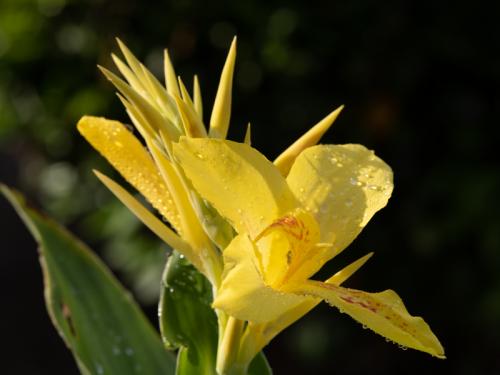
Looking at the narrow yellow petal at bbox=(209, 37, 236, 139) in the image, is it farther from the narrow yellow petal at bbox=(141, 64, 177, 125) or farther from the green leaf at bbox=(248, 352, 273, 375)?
the green leaf at bbox=(248, 352, 273, 375)

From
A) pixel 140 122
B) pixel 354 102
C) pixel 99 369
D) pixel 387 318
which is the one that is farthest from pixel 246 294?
pixel 354 102

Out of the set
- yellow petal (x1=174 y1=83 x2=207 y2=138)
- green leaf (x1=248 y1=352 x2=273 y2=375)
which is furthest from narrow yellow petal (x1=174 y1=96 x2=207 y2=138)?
green leaf (x1=248 y1=352 x2=273 y2=375)

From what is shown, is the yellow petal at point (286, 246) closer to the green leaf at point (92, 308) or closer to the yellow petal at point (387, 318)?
the yellow petal at point (387, 318)

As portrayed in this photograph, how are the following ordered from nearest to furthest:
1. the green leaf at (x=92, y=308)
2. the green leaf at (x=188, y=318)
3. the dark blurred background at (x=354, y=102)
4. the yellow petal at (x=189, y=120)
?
the yellow petal at (x=189, y=120), the green leaf at (x=188, y=318), the green leaf at (x=92, y=308), the dark blurred background at (x=354, y=102)

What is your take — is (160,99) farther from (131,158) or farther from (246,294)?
(246,294)

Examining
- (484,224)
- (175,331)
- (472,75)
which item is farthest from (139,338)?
(472,75)

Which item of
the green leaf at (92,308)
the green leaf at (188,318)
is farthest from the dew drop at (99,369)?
the green leaf at (188,318)

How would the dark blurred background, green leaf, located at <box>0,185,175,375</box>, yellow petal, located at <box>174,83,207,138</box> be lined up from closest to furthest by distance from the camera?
yellow petal, located at <box>174,83,207,138</box> < green leaf, located at <box>0,185,175,375</box> < the dark blurred background

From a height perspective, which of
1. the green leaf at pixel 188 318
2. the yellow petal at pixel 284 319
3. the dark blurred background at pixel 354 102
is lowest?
the dark blurred background at pixel 354 102
